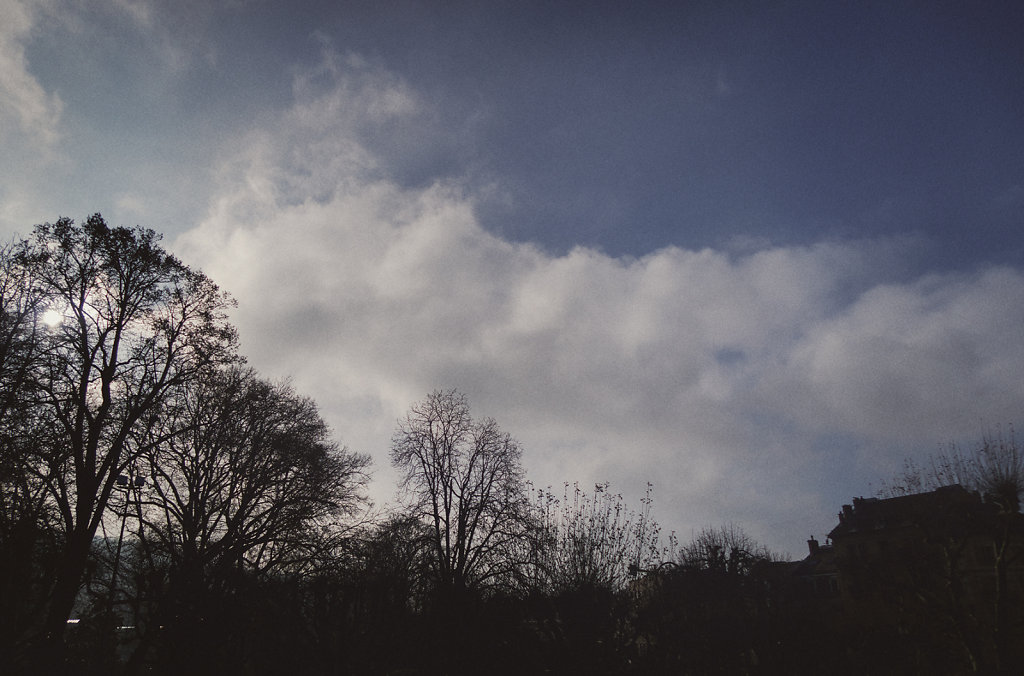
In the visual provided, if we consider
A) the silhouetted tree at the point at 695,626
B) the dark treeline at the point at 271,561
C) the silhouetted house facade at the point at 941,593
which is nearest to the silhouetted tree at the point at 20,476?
the dark treeline at the point at 271,561

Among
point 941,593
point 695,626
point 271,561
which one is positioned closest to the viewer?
point 271,561

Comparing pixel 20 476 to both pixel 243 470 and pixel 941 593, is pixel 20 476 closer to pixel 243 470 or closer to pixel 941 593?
pixel 243 470

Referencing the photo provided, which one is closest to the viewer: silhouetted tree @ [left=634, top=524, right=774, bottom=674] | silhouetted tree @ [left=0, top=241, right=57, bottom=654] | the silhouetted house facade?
silhouetted tree @ [left=0, top=241, right=57, bottom=654]

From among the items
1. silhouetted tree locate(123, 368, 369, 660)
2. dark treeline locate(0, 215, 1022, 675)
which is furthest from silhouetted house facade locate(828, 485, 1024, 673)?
silhouetted tree locate(123, 368, 369, 660)

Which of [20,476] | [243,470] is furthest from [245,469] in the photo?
[20,476]

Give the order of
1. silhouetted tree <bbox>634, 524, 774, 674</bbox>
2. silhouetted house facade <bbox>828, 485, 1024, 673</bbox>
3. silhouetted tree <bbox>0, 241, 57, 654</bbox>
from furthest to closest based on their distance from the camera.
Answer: silhouetted house facade <bbox>828, 485, 1024, 673</bbox>, silhouetted tree <bbox>634, 524, 774, 674</bbox>, silhouetted tree <bbox>0, 241, 57, 654</bbox>

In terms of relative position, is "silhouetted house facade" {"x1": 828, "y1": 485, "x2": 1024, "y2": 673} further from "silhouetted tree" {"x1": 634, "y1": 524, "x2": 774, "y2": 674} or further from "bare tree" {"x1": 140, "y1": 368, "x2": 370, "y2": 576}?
"bare tree" {"x1": 140, "y1": 368, "x2": 370, "y2": 576}

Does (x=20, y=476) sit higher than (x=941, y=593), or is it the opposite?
(x=20, y=476)

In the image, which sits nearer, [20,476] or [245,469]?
[20,476]

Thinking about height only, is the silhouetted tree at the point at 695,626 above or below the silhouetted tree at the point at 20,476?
below

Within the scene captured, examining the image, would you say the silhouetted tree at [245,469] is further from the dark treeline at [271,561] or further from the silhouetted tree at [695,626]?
the silhouetted tree at [695,626]

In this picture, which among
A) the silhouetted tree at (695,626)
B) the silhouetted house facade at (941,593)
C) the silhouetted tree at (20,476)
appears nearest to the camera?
the silhouetted tree at (20,476)

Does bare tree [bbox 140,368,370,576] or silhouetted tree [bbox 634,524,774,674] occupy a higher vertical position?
bare tree [bbox 140,368,370,576]

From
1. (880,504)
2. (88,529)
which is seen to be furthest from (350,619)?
(880,504)
